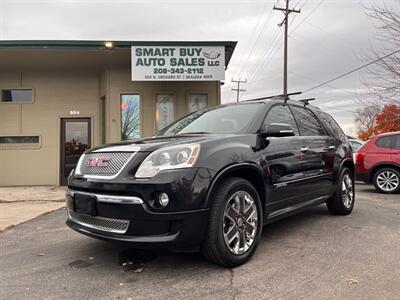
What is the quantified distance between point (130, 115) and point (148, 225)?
9.01 metres

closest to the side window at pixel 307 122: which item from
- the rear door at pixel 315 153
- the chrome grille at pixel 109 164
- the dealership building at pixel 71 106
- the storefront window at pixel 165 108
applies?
the rear door at pixel 315 153

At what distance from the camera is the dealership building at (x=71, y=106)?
11.9 meters

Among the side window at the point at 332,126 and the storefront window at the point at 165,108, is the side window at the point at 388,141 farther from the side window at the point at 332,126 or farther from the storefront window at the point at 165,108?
the storefront window at the point at 165,108

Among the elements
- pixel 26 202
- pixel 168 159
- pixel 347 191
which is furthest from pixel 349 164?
pixel 26 202

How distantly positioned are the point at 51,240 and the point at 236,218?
9.23 feet

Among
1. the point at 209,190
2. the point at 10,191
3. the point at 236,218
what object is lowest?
the point at 10,191

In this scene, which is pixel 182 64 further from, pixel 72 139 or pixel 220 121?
pixel 220 121

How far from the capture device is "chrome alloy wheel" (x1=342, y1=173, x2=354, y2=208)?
6.20 meters

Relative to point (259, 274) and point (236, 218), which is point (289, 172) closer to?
point (236, 218)

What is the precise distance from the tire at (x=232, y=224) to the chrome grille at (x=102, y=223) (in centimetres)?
77

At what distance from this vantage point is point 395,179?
931cm

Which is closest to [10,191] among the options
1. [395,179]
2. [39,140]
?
[39,140]

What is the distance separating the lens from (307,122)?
18.2 ft

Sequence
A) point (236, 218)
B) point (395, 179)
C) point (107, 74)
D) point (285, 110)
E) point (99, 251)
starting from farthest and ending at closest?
point (107, 74) < point (395, 179) < point (285, 110) < point (99, 251) < point (236, 218)
